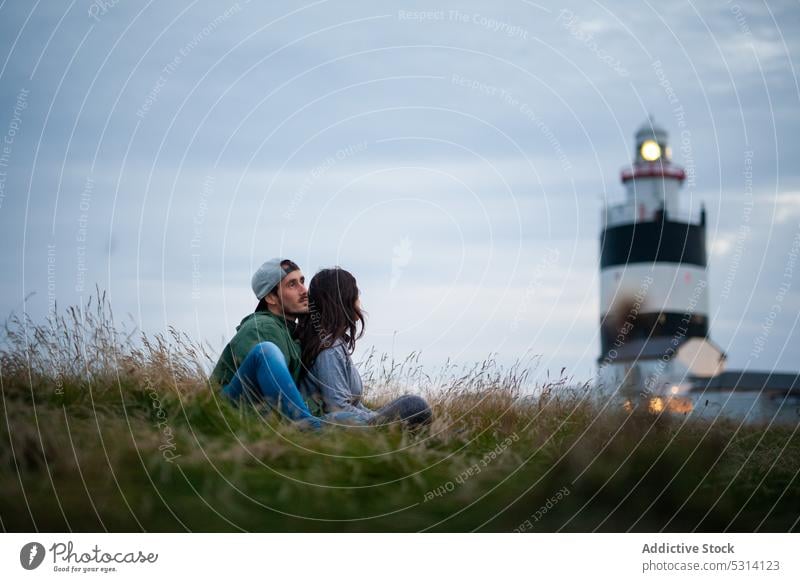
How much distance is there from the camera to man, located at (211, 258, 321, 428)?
606cm

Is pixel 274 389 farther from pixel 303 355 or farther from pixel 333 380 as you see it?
pixel 303 355

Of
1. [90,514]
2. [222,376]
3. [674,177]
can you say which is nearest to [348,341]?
[222,376]

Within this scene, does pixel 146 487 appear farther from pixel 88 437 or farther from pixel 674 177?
pixel 674 177

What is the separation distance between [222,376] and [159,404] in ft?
2.51

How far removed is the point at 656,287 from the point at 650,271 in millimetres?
936

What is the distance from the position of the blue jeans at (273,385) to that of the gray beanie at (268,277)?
2.33 ft

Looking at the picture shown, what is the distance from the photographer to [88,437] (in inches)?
206

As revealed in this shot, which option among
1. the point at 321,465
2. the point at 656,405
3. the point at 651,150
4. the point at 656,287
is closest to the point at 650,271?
the point at 656,287

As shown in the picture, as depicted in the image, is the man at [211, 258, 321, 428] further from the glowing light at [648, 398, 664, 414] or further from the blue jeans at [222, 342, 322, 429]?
the glowing light at [648, 398, 664, 414]

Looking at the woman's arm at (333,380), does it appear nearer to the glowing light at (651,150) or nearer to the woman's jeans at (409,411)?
the woman's jeans at (409,411)
